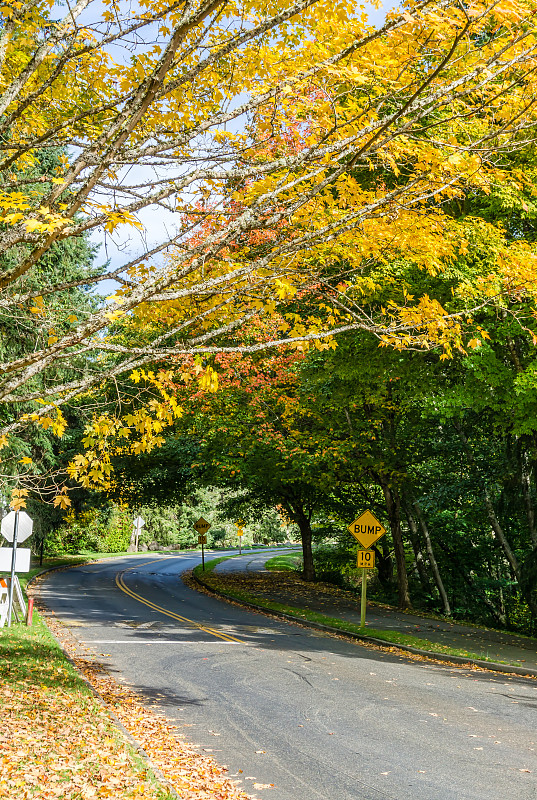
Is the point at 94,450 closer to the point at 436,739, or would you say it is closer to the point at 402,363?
the point at 436,739

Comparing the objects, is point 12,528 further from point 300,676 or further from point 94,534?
point 94,534

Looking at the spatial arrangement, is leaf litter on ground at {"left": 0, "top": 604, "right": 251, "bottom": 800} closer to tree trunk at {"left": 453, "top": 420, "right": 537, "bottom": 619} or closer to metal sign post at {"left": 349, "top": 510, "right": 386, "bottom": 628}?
metal sign post at {"left": 349, "top": 510, "right": 386, "bottom": 628}

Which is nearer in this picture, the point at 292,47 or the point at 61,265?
the point at 292,47

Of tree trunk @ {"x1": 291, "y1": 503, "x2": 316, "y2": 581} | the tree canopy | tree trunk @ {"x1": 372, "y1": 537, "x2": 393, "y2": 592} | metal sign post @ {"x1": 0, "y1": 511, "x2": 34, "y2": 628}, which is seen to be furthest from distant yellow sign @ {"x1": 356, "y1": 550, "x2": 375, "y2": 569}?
tree trunk @ {"x1": 291, "y1": 503, "x2": 316, "y2": 581}

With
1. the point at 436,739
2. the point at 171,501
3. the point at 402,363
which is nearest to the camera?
the point at 436,739

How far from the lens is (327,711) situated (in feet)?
27.7

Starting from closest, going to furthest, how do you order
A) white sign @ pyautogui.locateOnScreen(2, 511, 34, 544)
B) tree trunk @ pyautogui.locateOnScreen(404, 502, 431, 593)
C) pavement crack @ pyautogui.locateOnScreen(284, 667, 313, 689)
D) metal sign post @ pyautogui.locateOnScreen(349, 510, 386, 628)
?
pavement crack @ pyautogui.locateOnScreen(284, 667, 313, 689) < white sign @ pyautogui.locateOnScreen(2, 511, 34, 544) < metal sign post @ pyautogui.locateOnScreen(349, 510, 386, 628) < tree trunk @ pyautogui.locateOnScreen(404, 502, 431, 593)

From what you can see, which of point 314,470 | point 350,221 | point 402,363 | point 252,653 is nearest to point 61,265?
point 314,470

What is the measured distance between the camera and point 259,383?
22.6 meters

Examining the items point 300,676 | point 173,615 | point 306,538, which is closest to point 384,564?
point 306,538

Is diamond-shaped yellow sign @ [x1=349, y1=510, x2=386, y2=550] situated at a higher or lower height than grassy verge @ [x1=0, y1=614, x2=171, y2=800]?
higher

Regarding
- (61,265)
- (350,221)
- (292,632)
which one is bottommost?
(292,632)

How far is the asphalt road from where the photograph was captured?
19.6 ft

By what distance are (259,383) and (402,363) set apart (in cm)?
849
